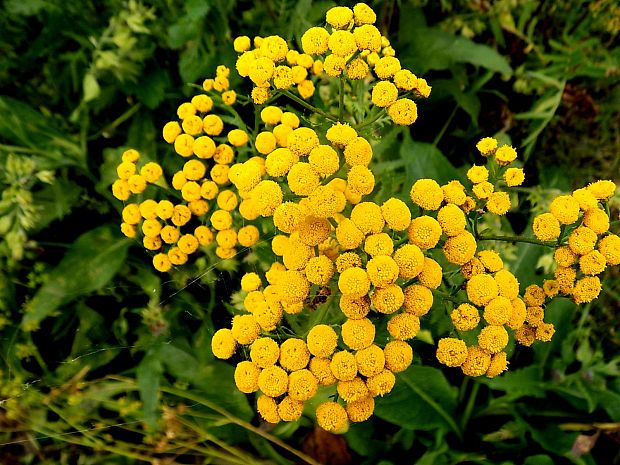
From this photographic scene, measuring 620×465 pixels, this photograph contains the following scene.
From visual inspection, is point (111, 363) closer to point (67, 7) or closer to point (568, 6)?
point (67, 7)

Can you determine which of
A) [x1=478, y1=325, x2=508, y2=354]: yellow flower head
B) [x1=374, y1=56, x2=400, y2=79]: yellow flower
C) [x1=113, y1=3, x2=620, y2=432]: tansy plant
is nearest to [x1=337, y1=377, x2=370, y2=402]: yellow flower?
[x1=113, y1=3, x2=620, y2=432]: tansy plant

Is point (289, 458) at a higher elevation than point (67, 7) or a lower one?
lower

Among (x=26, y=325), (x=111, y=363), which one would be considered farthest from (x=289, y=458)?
(x=26, y=325)

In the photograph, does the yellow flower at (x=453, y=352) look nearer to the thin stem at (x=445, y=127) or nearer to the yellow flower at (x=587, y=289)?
the yellow flower at (x=587, y=289)

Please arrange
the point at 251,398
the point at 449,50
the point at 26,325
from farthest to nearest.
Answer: the point at 449,50 → the point at 251,398 → the point at 26,325

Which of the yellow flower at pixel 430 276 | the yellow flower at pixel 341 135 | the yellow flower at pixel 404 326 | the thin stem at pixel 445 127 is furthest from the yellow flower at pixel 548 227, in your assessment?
the thin stem at pixel 445 127
